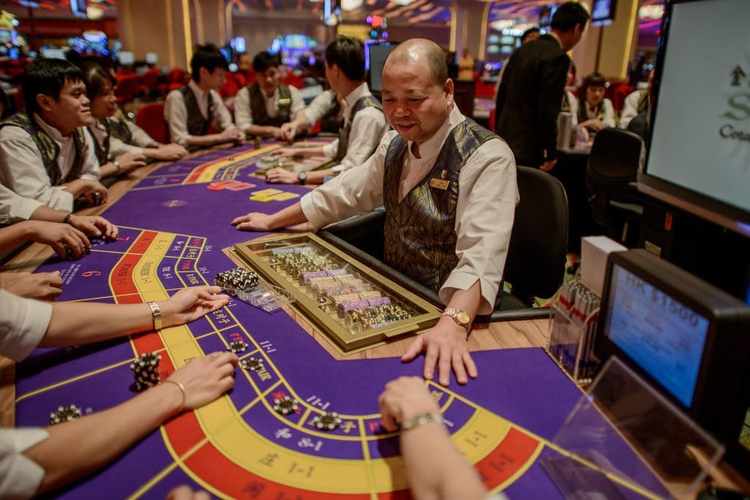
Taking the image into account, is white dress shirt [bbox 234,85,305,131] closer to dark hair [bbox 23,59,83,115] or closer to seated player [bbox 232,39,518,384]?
dark hair [bbox 23,59,83,115]

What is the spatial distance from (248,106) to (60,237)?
3.78 metres

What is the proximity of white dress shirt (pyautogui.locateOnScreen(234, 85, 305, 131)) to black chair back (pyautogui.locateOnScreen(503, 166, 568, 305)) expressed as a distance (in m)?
3.79

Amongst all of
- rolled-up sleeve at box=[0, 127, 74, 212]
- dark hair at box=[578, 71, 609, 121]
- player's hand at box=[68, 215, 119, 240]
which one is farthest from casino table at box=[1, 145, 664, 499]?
dark hair at box=[578, 71, 609, 121]

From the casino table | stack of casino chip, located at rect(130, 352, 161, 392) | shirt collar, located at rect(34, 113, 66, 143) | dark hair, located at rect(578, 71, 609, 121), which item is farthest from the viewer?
dark hair, located at rect(578, 71, 609, 121)

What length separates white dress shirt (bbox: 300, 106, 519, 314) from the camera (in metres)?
1.44

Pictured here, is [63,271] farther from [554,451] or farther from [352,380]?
[554,451]

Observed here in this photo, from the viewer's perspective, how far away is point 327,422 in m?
0.99

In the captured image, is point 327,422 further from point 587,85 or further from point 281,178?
point 587,85

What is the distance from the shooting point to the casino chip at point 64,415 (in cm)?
99

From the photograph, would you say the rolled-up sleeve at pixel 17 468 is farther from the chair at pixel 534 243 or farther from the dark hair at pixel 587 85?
the dark hair at pixel 587 85

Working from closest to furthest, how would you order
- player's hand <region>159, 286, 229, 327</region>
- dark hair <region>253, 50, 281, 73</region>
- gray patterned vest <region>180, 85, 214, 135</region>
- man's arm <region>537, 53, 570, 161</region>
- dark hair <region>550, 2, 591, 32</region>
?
1. player's hand <region>159, 286, 229, 327</region>
2. man's arm <region>537, 53, 570, 161</region>
3. dark hair <region>550, 2, 591, 32</region>
4. gray patterned vest <region>180, 85, 214, 135</region>
5. dark hair <region>253, 50, 281, 73</region>

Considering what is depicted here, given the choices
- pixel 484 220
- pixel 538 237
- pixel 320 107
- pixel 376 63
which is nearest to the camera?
pixel 484 220

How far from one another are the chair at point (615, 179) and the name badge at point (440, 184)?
5.63 feet

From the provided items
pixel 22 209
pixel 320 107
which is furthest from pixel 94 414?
pixel 320 107
